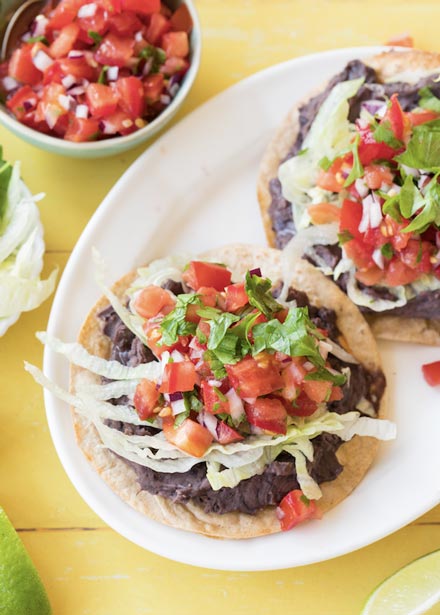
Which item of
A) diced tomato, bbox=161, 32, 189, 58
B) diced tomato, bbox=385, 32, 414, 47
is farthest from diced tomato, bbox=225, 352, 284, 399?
diced tomato, bbox=385, 32, 414, 47

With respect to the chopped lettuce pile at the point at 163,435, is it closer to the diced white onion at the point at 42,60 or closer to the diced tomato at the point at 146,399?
the diced tomato at the point at 146,399

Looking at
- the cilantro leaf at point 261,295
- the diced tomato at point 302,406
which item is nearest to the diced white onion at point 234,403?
the diced tomato at point 302,406

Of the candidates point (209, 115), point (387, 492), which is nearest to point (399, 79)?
point (209, 115)

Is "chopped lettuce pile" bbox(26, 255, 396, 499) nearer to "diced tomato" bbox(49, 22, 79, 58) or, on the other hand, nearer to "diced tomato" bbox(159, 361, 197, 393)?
"diced tomato" bbox(159, 361, 197, 393)

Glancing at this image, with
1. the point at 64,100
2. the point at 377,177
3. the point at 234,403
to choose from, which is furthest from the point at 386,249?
the point at 64,100

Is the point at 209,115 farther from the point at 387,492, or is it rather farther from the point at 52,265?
the point at 387,492
